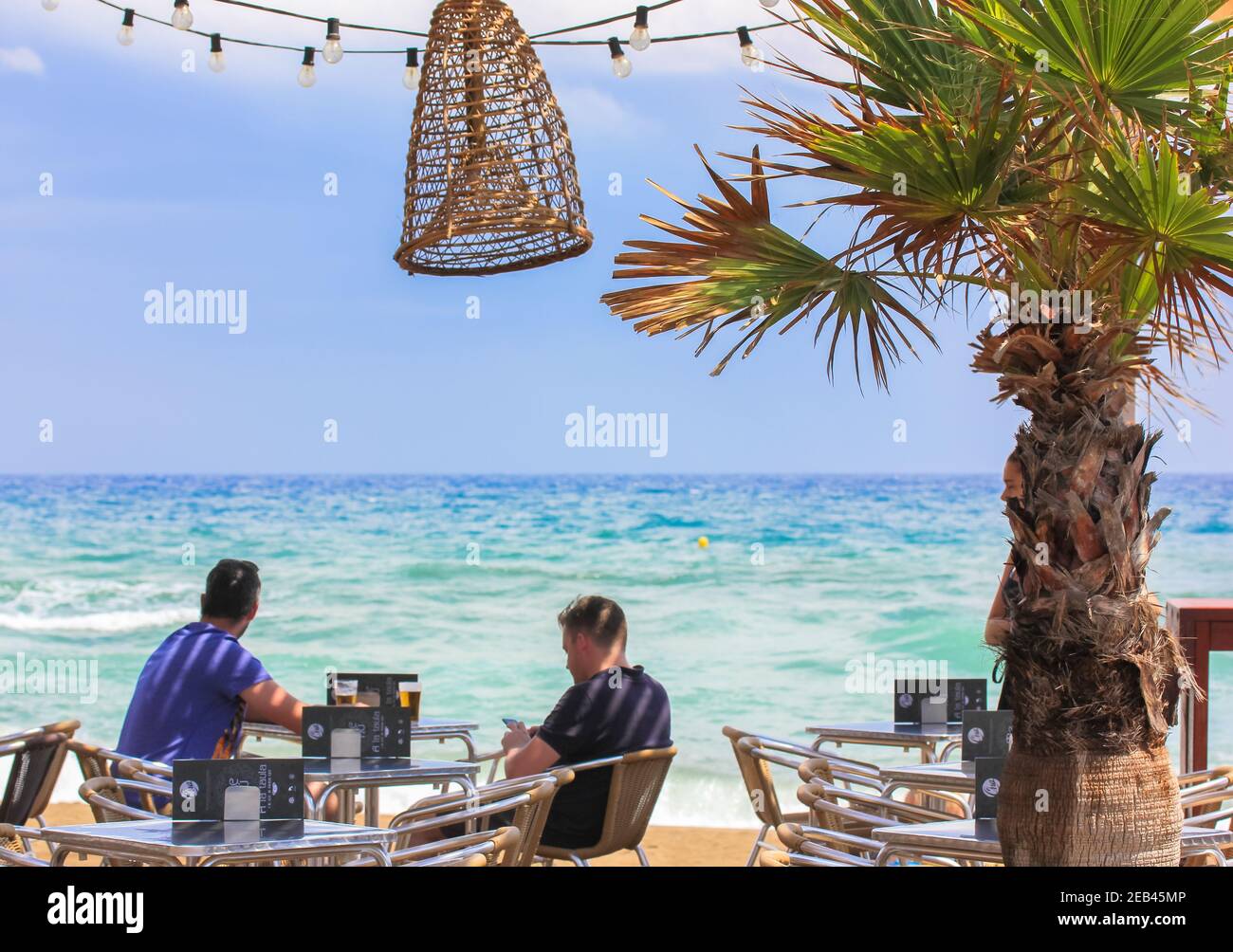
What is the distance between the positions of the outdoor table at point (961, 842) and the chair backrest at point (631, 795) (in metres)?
1.08

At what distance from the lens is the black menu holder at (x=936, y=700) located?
4.54 meters

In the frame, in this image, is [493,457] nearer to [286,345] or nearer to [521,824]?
[286,345]

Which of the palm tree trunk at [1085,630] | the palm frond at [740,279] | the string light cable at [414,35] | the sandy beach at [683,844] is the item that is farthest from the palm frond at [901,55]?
the sandy beach at [683,844]

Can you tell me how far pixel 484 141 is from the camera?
4.04 meters

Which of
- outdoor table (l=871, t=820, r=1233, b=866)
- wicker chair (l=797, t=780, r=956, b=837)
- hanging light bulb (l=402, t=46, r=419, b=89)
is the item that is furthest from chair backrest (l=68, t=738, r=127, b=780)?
hanging light bulb (l=402, t=46, r=419, b=89)

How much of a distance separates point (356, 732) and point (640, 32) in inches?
97.4

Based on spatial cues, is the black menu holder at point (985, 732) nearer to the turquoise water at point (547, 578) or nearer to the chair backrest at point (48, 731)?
the chair backrest at point (48, 731)

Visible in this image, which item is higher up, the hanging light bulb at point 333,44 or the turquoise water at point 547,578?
the hanging light bulb at point 333,44

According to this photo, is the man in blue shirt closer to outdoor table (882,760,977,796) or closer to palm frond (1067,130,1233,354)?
outdoor table (882,760,977,796)

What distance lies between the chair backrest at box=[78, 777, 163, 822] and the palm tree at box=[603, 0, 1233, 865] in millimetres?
2022

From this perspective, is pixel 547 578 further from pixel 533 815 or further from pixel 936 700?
pixel 533 815

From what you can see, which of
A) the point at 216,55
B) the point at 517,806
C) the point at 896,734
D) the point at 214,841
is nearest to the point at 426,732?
the point at 517,806

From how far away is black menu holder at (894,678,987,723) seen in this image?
4543 mm
